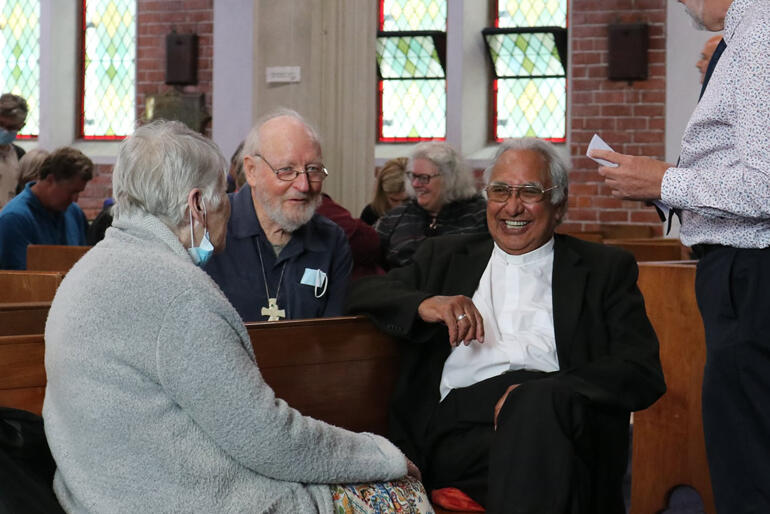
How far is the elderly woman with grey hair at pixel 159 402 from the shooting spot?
194 cm

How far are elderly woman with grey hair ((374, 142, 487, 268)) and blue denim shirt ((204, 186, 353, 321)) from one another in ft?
5.82

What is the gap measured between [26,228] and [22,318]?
11.2 ft

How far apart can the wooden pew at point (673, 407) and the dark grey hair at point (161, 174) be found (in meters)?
2.30

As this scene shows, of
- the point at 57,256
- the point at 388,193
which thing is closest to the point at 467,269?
the point at 57,256

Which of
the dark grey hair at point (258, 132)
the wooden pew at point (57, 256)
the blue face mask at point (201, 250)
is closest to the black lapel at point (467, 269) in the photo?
the dark grey hair at point (258, 132)

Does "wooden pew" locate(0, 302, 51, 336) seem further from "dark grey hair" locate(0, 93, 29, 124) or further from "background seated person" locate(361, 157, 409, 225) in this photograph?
"dark grey hair" locate(0, 93, 29, 124)

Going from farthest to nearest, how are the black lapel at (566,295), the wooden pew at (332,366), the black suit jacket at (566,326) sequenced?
the black lapel at (566,295) < the black suit jacket at (566,326) < the wooden pew at (332,366)

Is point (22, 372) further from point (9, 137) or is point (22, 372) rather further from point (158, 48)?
point (158, 48)

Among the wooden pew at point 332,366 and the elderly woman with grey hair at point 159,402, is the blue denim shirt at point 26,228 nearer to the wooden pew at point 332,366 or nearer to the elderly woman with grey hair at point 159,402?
the wooden pew at point 332,366

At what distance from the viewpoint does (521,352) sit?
304 centimetres

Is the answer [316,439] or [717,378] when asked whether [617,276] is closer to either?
[717,378]

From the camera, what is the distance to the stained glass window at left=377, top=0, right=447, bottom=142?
9672mm

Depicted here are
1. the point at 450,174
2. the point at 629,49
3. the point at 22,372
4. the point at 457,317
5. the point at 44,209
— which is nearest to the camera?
the point at 22,372

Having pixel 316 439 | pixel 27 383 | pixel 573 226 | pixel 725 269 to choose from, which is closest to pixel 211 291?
pixel 316 439
